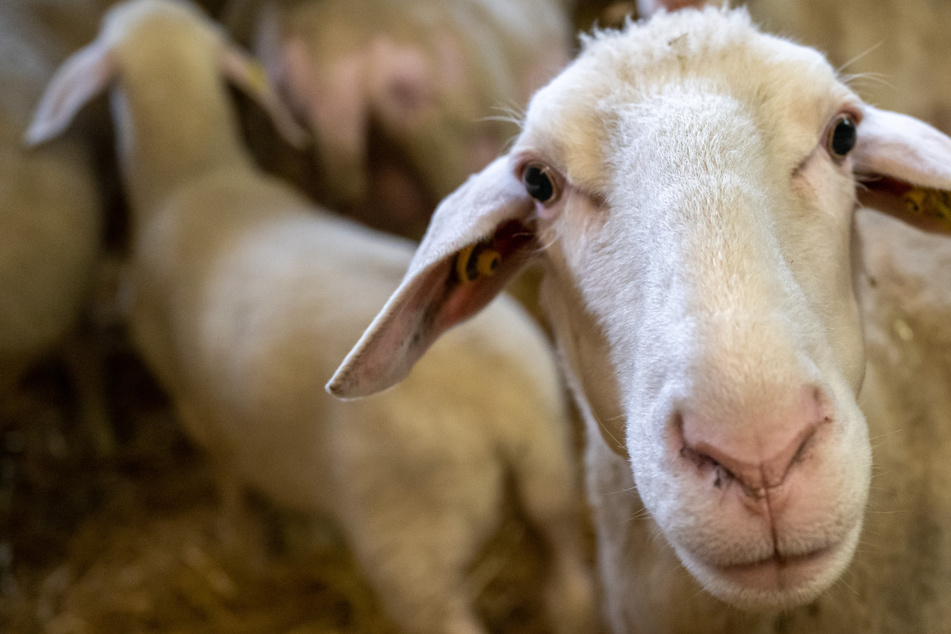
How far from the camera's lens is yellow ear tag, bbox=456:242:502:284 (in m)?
1.62

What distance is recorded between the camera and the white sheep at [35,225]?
3029mm

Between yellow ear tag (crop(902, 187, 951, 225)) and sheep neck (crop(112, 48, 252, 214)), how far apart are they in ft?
8.74

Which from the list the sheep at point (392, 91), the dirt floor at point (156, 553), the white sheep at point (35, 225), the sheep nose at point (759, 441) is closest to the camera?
the sheep nose at point (759, 441)

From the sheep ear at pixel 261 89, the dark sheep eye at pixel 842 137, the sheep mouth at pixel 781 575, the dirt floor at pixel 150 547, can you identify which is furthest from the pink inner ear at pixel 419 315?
Answer: the sheep ear at pixel 261 89

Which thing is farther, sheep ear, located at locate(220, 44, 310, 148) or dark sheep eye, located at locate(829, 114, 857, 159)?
sheep ear, located at locate(220, 44, 310, 148)

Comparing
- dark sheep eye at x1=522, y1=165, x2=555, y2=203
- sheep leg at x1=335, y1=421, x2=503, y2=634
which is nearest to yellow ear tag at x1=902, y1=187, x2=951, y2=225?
dark sheep eye at x1=522, y1=165, x2=555, y2=203

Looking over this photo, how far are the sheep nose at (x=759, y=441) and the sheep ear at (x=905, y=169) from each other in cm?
62

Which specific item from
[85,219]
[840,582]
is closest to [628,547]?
[840,582]

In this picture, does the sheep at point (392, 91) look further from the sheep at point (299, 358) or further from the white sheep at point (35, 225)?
the white sheep at point (35, 225)

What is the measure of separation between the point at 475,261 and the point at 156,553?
2.37 metres

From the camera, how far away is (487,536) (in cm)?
216

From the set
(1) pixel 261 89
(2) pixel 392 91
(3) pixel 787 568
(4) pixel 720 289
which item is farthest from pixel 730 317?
(1) pixel 261 89

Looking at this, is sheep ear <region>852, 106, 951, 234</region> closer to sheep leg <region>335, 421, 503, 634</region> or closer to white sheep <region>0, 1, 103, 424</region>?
sheep leg <region>335, 421, 503, 634</region>

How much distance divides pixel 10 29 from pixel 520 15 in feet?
7.75
